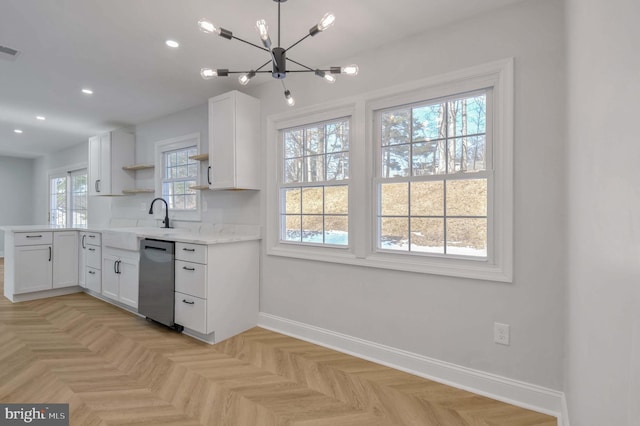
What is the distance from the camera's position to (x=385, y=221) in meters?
2.63

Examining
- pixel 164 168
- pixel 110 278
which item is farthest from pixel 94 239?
pixel 164 168

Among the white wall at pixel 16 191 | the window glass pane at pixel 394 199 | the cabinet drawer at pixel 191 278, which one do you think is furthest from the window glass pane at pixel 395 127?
the white wall at pixel 16 191

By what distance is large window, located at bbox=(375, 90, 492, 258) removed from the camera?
7.26ft

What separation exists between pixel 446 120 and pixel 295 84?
1.52m

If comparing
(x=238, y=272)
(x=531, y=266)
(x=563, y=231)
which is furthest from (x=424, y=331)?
(x=238, y=272)

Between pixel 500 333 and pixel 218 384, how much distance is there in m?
1.93

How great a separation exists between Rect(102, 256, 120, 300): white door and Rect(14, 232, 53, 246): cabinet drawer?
1.01m

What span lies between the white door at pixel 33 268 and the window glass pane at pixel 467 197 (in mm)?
5082

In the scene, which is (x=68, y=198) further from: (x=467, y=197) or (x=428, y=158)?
(x=467, y=197)

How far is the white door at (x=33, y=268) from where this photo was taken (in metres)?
4.10

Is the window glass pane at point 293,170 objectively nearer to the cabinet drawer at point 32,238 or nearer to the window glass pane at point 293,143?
the window glass pane at point 293,143

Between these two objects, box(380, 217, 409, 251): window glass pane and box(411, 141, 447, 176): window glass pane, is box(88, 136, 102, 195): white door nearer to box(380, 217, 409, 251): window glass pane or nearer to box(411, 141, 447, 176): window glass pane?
box(380, 217, 409, 251): window glass pane

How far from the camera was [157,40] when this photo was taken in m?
2.52

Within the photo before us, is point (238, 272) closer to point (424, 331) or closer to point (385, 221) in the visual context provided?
point (385, 221)
